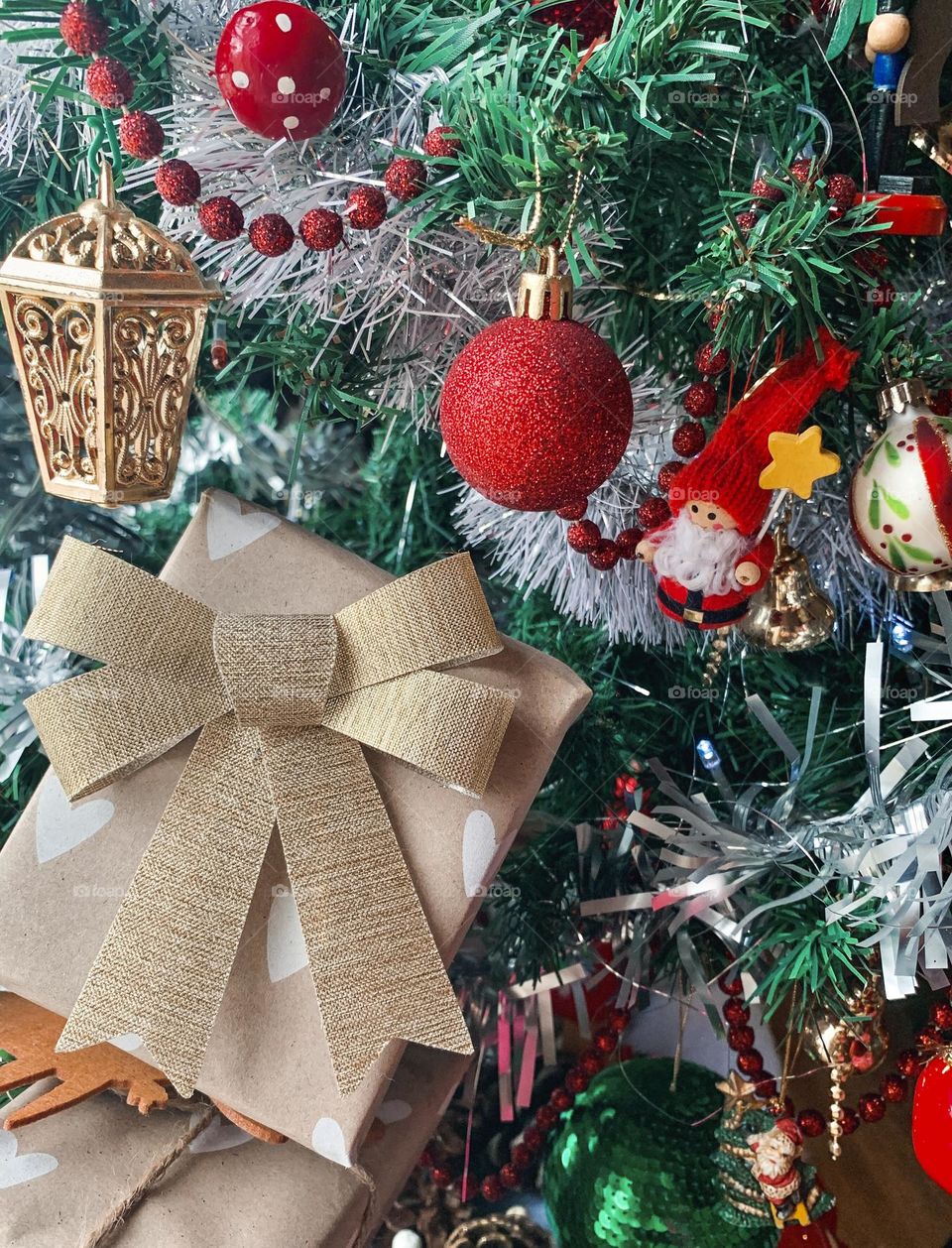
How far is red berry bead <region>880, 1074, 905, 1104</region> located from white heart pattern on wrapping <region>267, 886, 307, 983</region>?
1.18ft

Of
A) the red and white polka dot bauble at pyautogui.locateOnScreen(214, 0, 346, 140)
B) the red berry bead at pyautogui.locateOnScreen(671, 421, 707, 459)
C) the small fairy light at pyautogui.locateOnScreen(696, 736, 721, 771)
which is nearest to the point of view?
the red and white polka dot bauble at pyautogui.locateOnScreen(214, 0, 346, 140)

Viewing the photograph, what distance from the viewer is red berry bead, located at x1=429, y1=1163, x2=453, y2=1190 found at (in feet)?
2.22

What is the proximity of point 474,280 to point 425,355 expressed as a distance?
5 cm

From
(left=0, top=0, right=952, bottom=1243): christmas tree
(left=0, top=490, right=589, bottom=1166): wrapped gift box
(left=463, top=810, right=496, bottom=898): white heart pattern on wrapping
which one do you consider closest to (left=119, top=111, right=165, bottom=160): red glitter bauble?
(left=0, top=0, right=952, bottom=1243): christmas tree

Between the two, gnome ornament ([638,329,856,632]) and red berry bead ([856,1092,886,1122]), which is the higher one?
gnome ornament ([638,329,856,632])

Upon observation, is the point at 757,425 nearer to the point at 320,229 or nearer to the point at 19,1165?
the point at 320,229

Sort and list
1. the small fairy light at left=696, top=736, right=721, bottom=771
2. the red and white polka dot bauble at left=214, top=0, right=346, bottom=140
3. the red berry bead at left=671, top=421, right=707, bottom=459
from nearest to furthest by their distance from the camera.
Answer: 1. the red and white polka dot bauble at left=214, top=0, right=346, bottom=140
2. the red berry bead at left=671, top=421, right=707, bottom=459
3. the small fairy light at left=696, top=736, right=721, bottom=771

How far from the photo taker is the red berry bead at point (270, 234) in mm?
478

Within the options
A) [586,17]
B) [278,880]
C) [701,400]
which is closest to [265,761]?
[278,880]

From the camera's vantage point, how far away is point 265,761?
0.55 meters

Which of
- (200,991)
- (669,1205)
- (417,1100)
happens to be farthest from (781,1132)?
(200,991)

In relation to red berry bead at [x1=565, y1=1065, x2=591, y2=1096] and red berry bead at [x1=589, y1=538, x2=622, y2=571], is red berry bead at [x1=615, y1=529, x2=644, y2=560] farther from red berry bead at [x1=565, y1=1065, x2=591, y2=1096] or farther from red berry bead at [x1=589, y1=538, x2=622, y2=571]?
red berry bead at [x1=565, y1=1065, x2=591, y2=1096]

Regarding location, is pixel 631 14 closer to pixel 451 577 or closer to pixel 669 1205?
pixel 451 577

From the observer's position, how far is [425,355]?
60 centimetres
